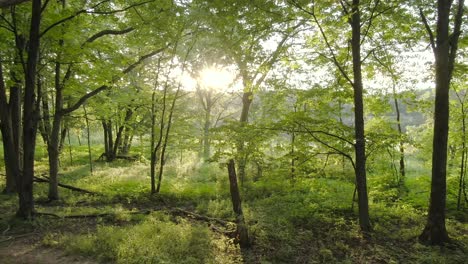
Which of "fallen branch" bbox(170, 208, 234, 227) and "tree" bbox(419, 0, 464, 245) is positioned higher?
"tree" bbox(419, 0, 464, 245)

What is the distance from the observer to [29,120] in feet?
27.0

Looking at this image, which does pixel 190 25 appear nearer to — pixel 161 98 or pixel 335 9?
pixel 161 98

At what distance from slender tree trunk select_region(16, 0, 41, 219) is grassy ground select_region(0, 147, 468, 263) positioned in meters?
0.53

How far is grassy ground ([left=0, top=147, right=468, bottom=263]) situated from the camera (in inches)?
266

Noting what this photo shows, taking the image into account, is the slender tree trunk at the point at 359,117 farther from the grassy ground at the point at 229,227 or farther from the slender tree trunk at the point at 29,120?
the slender tree trunk at the point at 29,120

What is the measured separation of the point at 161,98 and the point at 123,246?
936 centimetres

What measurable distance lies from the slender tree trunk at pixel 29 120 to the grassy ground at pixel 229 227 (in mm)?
531

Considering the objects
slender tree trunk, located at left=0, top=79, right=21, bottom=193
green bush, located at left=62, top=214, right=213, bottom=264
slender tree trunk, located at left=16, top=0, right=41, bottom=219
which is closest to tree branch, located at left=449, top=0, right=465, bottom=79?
green bush, located at left=62, top=214, right=213, bottom=264

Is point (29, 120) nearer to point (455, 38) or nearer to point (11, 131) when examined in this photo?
point (11, 131)

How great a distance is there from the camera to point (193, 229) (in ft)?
26.7

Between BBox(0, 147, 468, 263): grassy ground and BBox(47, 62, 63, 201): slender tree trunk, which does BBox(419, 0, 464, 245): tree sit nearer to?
BBox(0, 147, 468, 263): grassy ground

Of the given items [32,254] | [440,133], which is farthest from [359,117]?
[32,254]

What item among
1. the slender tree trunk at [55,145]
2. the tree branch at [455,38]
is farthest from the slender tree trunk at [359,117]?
the slender tree trunk at [55,145]

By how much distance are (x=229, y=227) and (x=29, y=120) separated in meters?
6.27
